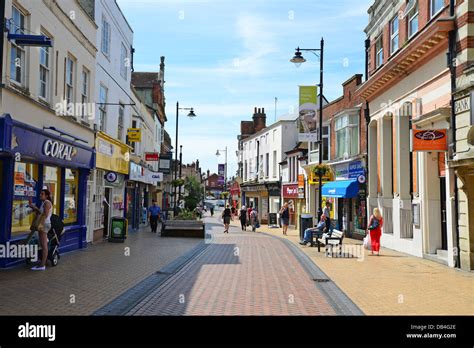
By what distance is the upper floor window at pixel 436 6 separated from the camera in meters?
14.7

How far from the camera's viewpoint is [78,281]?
32.8 feet

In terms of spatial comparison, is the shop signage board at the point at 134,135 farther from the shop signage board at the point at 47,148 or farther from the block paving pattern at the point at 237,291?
the block paving pattern at the point at 237,291

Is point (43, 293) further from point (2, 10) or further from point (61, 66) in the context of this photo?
point (61, 66)

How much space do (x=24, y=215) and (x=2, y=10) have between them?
4979 mm

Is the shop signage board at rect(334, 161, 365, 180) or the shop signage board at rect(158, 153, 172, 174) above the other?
the shop signage board at rect(158, 153, 172, 174)

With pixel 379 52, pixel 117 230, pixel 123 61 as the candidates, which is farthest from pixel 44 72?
pixel 379 52

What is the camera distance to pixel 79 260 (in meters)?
13.4

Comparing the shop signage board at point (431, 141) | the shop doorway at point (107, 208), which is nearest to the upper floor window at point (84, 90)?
the shop doorway at point (107, 208)

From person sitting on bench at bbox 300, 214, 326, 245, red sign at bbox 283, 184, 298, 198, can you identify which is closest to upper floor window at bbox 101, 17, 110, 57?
person sitting on bench at bbox 300, 214, 326, 245

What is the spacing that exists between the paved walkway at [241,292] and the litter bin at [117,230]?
5.86 m

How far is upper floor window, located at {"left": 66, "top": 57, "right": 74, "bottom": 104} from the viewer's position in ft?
50.5

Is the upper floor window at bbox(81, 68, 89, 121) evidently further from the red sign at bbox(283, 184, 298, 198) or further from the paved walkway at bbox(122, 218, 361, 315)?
the red sign at bbox(283, 184, 298, 198)

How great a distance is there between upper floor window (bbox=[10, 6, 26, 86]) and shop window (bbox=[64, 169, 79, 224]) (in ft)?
14.1
